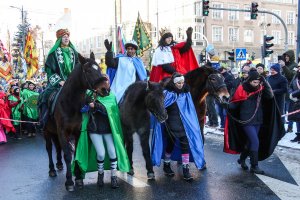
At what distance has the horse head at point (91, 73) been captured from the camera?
5773mm

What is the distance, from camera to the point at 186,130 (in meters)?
6.71

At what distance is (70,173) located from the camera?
6219 millimetres

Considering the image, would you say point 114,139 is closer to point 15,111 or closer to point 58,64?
point 58,64

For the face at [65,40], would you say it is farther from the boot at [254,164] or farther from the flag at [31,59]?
the flag at [31,59]

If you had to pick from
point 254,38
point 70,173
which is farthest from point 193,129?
point 254,38

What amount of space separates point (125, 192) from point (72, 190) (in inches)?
33.2

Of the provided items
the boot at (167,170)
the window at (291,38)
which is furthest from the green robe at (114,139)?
the window at (291,38)

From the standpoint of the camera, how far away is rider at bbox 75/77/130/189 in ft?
20.5

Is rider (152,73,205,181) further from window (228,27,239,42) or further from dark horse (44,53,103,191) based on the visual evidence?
window (228,27,239,42)

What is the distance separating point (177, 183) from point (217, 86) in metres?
1.87

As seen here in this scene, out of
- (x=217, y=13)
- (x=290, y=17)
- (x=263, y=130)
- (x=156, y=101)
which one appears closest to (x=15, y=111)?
(x=156, y=101)

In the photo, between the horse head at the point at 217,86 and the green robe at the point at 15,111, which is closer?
the horse head at the point at 217,86

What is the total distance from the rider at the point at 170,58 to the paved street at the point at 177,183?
1902 millimetres

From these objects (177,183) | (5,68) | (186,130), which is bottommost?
(177,183)
